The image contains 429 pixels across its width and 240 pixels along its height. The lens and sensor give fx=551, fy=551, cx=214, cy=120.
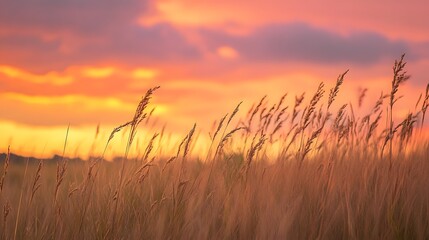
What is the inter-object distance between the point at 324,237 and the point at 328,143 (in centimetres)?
268

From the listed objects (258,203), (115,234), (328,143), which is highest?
(328,143)

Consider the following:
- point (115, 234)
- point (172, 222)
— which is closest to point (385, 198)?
point (172, 222)

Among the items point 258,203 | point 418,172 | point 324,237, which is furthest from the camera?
point 418,172

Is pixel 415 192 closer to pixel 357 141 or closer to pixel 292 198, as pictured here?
pixel 292 198

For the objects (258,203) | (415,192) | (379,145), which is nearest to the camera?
(258,203)

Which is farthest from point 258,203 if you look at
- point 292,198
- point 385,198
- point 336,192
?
point 385,198

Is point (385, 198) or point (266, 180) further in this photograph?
point (266, 180)

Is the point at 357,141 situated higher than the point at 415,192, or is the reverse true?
the point at 357,141

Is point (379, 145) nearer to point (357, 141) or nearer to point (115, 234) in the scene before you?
point (357, 141)

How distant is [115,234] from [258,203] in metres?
0.98

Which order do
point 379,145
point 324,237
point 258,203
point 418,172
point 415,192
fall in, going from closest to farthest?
1. point 324,237
2. point 258,203
3. point 415,192
4. point 418,172
5. point 379,145

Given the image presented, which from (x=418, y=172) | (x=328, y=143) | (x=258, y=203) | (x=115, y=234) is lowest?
(x=115, y=234)

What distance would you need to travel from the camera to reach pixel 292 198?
381 cm

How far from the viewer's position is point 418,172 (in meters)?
4.30
